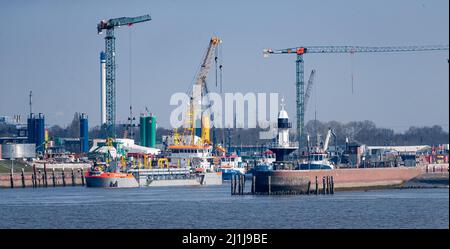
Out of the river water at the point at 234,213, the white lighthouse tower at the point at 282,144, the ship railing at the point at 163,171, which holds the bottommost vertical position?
the river water at the point at 234,213

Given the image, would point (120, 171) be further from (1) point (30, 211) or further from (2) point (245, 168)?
(1) point (30, 211)

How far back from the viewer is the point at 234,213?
170 ft

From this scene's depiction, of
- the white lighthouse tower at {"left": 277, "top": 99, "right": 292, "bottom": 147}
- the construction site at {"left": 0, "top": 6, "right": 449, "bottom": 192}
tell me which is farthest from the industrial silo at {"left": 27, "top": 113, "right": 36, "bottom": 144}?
the white lighthouse tower at {"left": 277, "top": 99, "right": 292, "bottom": 147}

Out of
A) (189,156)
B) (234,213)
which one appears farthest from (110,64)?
(234,213)

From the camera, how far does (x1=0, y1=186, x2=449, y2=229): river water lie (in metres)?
44.2

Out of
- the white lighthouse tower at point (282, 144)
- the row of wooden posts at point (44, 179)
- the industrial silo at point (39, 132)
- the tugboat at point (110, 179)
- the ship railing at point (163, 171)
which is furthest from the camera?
the industrial silo at point (39, 132)

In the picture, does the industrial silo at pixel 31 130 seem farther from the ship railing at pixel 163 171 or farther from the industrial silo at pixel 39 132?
the ship railing at pixel 163 171

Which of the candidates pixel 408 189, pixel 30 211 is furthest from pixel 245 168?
pixel 30 211

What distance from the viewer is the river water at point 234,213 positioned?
145 feet

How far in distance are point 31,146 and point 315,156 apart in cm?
4747

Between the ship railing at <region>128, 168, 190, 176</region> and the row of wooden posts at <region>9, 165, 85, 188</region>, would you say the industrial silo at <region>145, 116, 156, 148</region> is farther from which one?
the ship railing at <region>128, 168, 190, 176</region>

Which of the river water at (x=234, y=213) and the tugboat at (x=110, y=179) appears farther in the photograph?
the tugboat at (x=110, y=179)

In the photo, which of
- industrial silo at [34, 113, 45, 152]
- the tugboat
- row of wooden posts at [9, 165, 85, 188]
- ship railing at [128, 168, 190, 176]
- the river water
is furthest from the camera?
industrial silo at [34, 113, 45, 152]

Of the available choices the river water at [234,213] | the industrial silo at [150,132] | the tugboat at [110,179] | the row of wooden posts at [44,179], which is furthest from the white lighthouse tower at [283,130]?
the industrial silo at [150,132]
